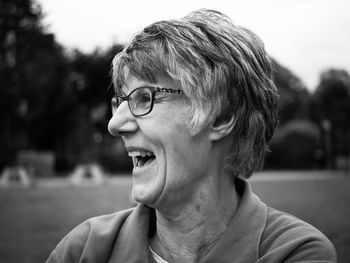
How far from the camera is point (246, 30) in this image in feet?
6.56

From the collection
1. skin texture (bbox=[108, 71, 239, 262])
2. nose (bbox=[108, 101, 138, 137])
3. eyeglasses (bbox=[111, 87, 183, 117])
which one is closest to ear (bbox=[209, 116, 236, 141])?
skin texture (bbox=[108, 71, 239, 262])

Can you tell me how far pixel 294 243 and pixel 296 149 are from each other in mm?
30071

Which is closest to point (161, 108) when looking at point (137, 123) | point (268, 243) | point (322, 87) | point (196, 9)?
point (137, 123)

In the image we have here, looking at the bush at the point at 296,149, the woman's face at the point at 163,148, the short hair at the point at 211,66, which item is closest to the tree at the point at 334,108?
the bush at the point at 296,149

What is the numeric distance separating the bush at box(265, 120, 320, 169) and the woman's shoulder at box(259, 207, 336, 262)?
28.0m

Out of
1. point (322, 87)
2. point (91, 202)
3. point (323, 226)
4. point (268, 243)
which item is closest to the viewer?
point (268, 243)

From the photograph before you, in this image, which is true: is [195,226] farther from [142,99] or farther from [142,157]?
[142,99]

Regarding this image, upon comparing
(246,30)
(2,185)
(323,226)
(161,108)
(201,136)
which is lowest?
(2,185)

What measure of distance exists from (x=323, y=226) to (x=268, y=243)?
6.15 m

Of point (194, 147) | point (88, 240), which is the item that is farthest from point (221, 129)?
point (88, 240)

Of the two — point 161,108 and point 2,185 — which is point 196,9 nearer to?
point 161,108

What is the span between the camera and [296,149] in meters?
30.9

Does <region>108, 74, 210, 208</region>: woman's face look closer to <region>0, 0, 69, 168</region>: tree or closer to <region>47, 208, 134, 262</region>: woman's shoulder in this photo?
<region>47, 208, 134, 262</region>: woman's shoulder

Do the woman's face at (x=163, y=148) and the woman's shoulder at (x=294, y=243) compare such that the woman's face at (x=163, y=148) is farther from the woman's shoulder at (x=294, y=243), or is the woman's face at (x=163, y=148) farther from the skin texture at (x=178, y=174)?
the woman's shoulder at (x=294, y=243)
